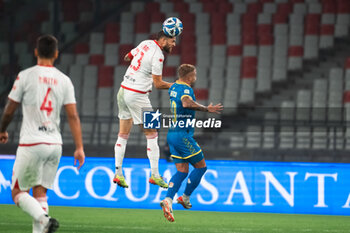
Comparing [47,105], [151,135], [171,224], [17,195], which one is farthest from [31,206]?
[171,224]

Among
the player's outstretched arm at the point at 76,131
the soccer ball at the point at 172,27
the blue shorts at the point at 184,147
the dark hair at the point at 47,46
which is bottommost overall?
the blue shorts at the point at 184,147

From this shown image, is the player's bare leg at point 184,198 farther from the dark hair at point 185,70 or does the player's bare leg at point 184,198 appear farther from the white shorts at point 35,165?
the white shorts at point 35,165

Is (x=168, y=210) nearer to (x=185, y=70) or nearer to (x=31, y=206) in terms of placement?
(x=185, y=70)

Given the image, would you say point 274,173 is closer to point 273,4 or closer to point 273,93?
point 273,93

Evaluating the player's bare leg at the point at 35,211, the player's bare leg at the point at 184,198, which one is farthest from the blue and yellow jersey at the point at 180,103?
the player's bare leg at the point at 35,211

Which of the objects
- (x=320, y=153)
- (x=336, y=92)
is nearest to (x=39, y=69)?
(x=320, y=153)

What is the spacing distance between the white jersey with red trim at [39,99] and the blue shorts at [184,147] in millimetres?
2717

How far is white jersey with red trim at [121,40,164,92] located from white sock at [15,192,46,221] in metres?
2.92

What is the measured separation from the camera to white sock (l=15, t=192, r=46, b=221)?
21.1 ft

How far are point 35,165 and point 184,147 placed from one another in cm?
287

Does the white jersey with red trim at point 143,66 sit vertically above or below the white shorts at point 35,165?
above

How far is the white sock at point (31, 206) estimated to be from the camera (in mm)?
6434

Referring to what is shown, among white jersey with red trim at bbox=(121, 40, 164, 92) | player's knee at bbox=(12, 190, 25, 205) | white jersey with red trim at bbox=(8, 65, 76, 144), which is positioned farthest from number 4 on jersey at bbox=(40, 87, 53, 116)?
white jersey with red trim at bbox=(121, 40, 164, 92)

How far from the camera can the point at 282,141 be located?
16219 mm
